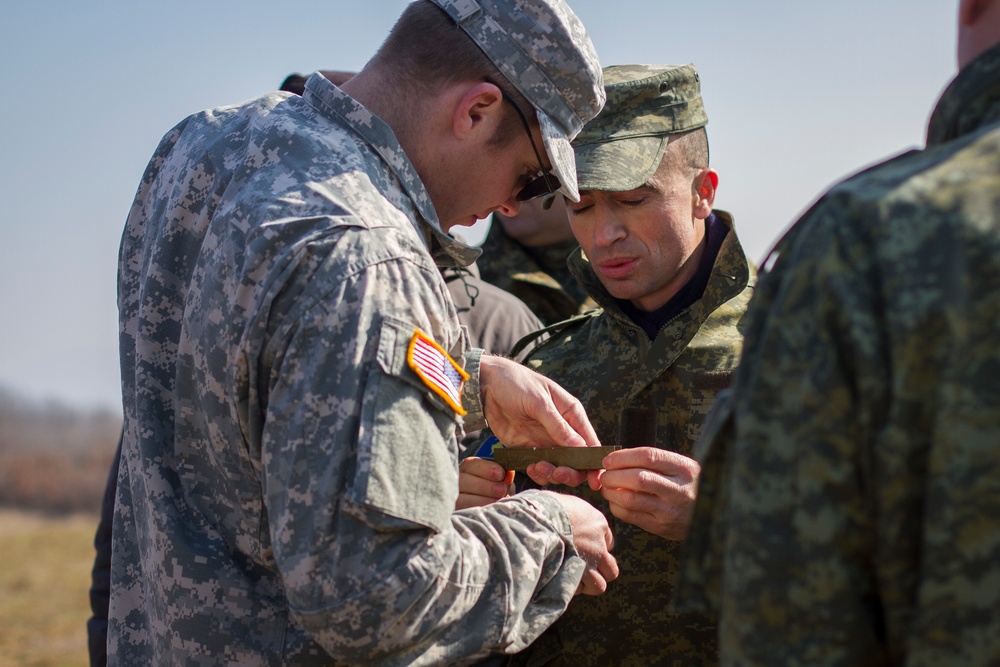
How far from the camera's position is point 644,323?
3.74 meters

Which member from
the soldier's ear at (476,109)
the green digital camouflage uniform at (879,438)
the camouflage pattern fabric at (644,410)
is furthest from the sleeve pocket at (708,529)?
the camouflage pattern fabric at (644,410)

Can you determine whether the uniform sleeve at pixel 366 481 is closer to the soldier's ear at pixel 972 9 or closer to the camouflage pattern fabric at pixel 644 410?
the soldier's ear at pixel 972 9

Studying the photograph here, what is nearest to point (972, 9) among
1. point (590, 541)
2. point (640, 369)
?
point (590, 541)

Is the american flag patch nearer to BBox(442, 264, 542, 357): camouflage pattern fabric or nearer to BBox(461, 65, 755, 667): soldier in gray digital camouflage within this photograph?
BBox(461, 65, 755, 667): soldier in gray digital camouflage

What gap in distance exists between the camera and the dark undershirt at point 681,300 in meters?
3.71

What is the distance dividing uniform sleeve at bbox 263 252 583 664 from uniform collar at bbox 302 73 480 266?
36 centimetres

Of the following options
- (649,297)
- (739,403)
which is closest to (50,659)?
A: (649,297)

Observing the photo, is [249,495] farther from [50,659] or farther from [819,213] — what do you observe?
[50,659]

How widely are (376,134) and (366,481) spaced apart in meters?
0.92

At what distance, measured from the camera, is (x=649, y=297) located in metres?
3.77

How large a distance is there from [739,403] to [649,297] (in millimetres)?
2320

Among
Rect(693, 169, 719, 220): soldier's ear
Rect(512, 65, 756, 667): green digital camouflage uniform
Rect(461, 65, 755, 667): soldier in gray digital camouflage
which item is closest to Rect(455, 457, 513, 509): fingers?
Rect(461, 65, 755, 667): soldier in gray digital camouflage

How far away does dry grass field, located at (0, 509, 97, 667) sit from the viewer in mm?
10883

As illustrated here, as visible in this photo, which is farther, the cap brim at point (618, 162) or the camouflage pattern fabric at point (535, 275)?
the camouflage pattern fabric at point (535, 275)
